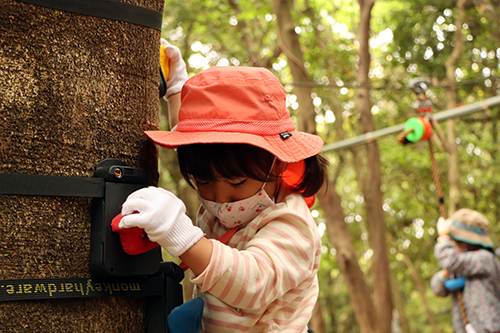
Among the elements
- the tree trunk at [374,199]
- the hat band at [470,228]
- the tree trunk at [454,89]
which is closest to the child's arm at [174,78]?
the hat band at [470,228]

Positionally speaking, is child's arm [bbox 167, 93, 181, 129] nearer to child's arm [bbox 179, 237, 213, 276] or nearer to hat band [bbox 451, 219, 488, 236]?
child's arm [bbox 179, 237, 213, 276]

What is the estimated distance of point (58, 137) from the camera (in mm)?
1132

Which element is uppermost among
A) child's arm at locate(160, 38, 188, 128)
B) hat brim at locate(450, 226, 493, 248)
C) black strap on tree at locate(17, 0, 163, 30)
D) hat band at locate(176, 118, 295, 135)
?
black strap on tree at locate(17, 0, 163, 30)

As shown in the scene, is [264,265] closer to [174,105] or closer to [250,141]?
[250,141]

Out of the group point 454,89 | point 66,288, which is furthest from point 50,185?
point 454,89

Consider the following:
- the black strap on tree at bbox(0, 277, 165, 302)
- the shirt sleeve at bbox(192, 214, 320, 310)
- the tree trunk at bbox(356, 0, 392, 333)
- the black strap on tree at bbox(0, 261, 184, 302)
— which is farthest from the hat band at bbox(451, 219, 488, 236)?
the black strap on tree at bbox(0, 277, 165, 302)

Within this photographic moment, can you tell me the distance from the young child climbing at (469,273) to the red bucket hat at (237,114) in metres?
4.01

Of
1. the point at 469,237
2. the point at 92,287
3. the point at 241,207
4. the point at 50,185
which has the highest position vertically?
the point at 50,185

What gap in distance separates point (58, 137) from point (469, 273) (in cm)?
461

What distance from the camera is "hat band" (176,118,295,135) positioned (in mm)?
1308

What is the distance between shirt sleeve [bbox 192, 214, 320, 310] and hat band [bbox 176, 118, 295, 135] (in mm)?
235

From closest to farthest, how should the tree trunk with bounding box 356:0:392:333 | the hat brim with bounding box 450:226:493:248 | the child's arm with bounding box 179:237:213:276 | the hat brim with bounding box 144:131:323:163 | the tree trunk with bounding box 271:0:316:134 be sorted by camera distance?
the child's arm with bounding box 179:237:213:276 → the hat brim with bounding box 144:131:323:163 → the hat brim with bounding box 450:226:493:248 → the tree trunk with bounding box 271:0:316:134 → the tree trunk with bounding box 356:0:392:333

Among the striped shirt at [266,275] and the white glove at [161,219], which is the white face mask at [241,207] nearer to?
the striped shirt at [266,275]

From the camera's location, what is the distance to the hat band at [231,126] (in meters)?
1.31
